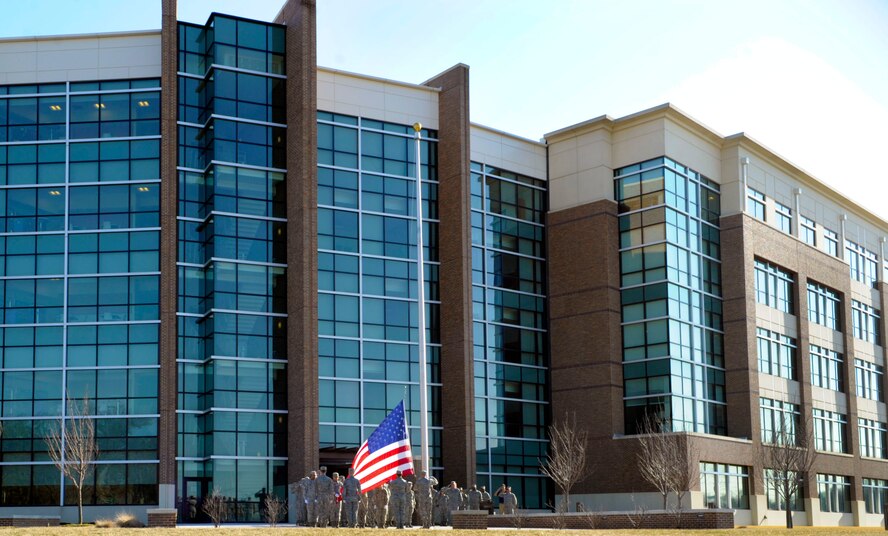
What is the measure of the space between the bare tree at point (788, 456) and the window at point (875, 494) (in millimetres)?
7919

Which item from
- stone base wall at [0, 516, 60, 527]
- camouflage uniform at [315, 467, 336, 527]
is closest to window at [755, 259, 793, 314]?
camouflage uniform at [315, 467, 336, 527]

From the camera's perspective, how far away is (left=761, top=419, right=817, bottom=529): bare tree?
48.6m

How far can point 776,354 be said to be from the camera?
56031 mm

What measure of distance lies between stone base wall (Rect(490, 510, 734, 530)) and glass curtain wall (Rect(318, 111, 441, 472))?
13544mm

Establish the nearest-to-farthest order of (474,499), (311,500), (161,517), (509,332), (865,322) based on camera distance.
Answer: (161,517) < (311,500) < (474,499) < (509,332) < (865,322)

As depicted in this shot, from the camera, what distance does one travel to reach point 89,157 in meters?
47.5

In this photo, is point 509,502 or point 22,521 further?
point 509,502

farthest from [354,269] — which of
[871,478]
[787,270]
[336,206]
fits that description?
[871,478]

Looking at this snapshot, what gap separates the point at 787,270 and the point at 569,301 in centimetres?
1265

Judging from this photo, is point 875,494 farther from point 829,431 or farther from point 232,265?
point 232,265

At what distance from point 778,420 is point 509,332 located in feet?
45.0

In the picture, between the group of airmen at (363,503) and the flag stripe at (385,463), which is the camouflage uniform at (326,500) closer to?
the group of airmen at (363,503)

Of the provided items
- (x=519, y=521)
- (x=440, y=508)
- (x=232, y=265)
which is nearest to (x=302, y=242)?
(x=232, y=265)

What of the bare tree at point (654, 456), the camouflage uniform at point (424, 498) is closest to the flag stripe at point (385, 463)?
the camouflage uniform at point (424, 498)
